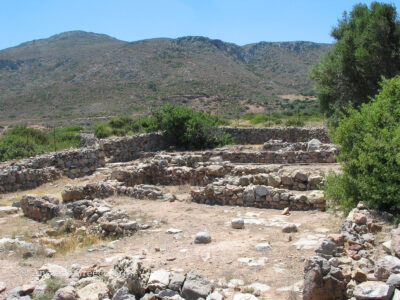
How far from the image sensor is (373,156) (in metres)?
5.11

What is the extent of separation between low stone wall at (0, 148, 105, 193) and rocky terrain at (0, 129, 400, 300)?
0.23 meters

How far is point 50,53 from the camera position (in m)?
80.8

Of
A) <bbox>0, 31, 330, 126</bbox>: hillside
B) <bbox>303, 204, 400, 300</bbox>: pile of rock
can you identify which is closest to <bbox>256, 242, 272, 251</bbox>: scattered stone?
<bbox>303, 204, 400, 300</bbox>: pile of rock

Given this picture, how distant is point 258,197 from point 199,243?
9.62 feet

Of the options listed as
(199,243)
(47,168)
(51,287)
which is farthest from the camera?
(47,168)

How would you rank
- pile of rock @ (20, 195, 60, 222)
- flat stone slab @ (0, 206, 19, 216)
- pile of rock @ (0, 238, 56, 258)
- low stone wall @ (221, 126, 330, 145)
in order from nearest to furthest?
pile of rock @ (0, 238, 56, 258) < pile of rock @ (20, 195, 60, 222) < flat stone slab @ (0, 206, 19, 216) < low stone wall @ (221, 126, 330, 145)

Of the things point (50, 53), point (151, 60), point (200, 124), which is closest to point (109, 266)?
point (200, 124)

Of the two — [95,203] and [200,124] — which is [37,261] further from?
[200,124]

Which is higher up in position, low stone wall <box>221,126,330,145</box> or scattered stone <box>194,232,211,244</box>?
low stone wall <box>221,126,330,145</box>

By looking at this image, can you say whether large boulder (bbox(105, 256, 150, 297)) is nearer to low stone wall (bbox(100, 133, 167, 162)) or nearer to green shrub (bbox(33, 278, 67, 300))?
green shrub (bbox(33, 278, 67, 300))

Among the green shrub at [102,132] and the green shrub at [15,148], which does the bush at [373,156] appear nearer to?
the green shrub at [15,148]

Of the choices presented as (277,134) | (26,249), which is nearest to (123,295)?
(26,249)

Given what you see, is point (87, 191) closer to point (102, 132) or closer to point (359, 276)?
point (359, 276)

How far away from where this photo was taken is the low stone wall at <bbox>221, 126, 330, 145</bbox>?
22.3 meters
